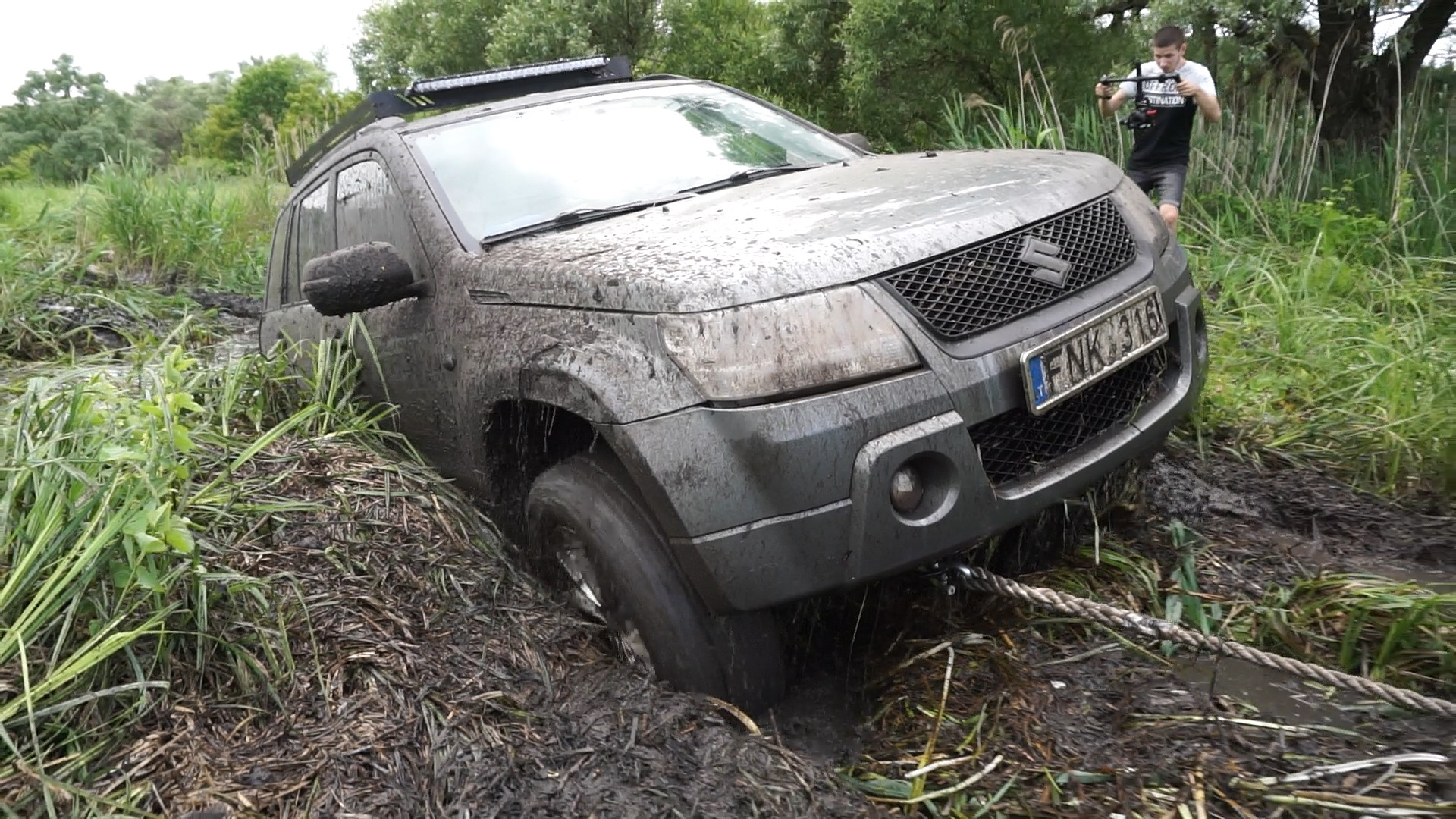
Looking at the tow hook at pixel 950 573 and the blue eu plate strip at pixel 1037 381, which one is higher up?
the blue eu plate strip at pixel 1037 381

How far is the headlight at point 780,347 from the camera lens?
2172 millimetres

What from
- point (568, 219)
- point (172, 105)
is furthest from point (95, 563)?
point (172, 105)

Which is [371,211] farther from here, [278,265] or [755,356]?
[755,356]

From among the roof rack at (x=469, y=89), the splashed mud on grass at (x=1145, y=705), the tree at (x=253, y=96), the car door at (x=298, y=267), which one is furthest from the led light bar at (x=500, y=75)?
the tree at (x=253, y=96)

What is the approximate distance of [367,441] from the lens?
347 centimetres

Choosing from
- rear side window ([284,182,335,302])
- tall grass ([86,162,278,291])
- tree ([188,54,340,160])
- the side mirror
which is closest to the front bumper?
the side mirror

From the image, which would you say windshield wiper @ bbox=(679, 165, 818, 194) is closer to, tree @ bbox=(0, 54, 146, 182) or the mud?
the mud

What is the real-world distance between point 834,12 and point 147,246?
8167 millimetres

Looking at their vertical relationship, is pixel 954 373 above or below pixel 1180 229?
above

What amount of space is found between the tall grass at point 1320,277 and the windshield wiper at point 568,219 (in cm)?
213

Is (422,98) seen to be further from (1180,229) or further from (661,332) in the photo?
(1180,229)

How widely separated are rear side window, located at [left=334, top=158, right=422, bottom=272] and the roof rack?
42 cm

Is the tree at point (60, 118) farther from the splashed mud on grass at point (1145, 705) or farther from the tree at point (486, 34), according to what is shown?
the splashed mud on grass at point (1145, 705)

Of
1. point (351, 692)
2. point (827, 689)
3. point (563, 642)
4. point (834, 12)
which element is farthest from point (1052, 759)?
point (834, 12)
